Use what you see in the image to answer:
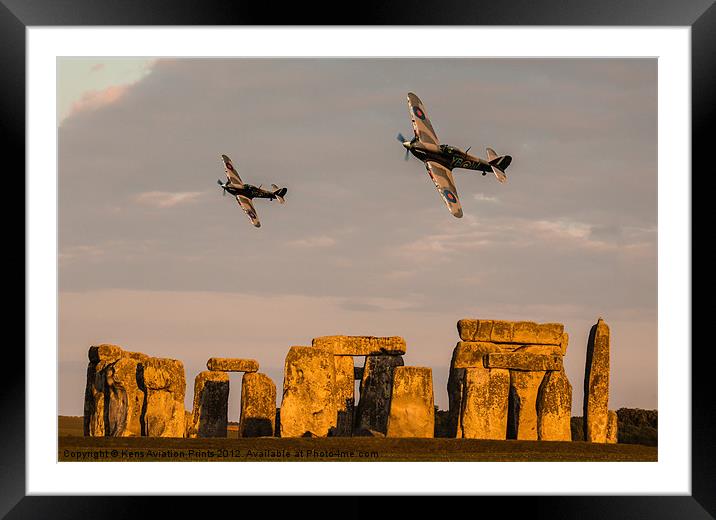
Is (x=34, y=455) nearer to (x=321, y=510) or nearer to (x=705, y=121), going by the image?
(x=321, y=510)

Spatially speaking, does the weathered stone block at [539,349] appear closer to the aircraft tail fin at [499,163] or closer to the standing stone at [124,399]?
the aircraft tail fin at [499,163]

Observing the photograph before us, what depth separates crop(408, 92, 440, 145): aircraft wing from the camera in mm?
29375

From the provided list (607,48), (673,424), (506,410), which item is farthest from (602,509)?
(506,410)

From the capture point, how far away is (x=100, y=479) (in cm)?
1494

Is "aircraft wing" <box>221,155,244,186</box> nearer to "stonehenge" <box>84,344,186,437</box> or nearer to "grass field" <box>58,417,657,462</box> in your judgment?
"stonehenge" <box>84,344,186,437</box>

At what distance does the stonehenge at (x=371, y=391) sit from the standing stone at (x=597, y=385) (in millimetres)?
19

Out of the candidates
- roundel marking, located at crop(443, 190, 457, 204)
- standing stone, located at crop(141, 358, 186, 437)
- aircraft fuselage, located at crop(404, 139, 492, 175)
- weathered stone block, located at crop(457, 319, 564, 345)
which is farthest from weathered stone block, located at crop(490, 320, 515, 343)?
standing stone, located at crop(141, 358, 186, 437)

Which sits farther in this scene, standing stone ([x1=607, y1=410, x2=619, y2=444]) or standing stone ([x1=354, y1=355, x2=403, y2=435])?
standing stone ([x1=354, y1=355, x2=403, y2=435])

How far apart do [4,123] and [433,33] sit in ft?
15.1

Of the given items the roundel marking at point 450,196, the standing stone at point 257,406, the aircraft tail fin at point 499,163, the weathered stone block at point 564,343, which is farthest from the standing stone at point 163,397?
the aircraft tail fin at point 499,163

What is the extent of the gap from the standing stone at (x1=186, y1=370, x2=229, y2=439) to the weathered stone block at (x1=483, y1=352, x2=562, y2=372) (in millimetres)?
5312

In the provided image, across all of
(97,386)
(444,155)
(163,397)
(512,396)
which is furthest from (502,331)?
(97,386)

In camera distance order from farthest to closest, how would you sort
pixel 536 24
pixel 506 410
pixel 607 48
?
pixel 506 410
pixel 607 48
pixel 536 24

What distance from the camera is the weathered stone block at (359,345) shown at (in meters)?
27.9
